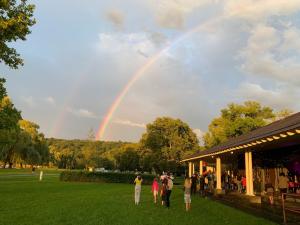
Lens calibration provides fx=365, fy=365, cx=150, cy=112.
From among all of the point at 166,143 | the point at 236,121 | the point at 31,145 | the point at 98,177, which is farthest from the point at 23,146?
the point at 236,121

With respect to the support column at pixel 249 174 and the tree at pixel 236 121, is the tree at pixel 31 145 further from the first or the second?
the support column at pixel 249 174

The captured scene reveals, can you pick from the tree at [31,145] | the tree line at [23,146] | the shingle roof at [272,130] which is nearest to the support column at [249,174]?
the shingle roof at [272,130]

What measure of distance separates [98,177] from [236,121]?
23373 mm

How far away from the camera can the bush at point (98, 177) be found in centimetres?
4478

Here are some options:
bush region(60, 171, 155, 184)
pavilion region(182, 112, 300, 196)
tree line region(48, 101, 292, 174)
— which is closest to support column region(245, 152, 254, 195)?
pavilion region(182, 112, 300, 196)

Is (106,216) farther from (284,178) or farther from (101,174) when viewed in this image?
(101,174)

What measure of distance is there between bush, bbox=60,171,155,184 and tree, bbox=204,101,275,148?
1443cm

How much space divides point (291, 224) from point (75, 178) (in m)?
36.1


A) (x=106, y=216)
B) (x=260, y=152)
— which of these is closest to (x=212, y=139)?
(x=260, y=152)

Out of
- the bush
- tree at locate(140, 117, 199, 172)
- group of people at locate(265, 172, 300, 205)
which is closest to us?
group of people at locate(265, 172, 300, 205)

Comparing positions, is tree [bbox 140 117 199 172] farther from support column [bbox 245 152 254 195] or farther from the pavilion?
Result: support column [bbox 245 152 254 195]

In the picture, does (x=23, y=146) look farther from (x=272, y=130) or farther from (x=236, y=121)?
(x=272, y=130)

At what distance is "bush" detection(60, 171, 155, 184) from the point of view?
44.8 metres

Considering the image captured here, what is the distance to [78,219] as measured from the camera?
12.5 meters
